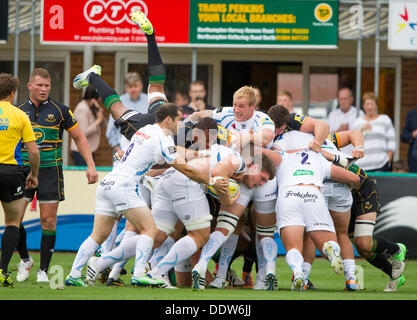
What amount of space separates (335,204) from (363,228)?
42 cm

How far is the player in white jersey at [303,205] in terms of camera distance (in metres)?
9.06

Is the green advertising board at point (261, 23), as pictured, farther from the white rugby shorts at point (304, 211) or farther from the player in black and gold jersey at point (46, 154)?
the white rugby shorts at point (304, 211)

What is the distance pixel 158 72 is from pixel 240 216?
6.71ft

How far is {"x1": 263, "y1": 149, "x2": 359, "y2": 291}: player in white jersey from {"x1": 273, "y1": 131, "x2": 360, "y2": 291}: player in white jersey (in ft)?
0.87

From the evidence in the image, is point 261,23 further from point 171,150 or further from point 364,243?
point 171,150

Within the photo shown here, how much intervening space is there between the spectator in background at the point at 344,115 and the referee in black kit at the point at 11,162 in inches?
258

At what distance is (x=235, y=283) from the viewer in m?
9.95

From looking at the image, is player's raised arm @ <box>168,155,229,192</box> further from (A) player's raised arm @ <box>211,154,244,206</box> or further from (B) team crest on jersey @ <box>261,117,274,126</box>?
(B) team crest on jersey @ <box>261,117,274,126</box>

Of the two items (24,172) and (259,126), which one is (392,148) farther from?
(24,172)

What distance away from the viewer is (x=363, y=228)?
9875 mm

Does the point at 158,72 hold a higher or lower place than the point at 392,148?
higher

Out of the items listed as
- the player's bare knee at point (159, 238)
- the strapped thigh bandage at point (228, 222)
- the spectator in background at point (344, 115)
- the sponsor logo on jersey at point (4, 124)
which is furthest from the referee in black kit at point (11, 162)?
the spectator in background at point (344, 115)
